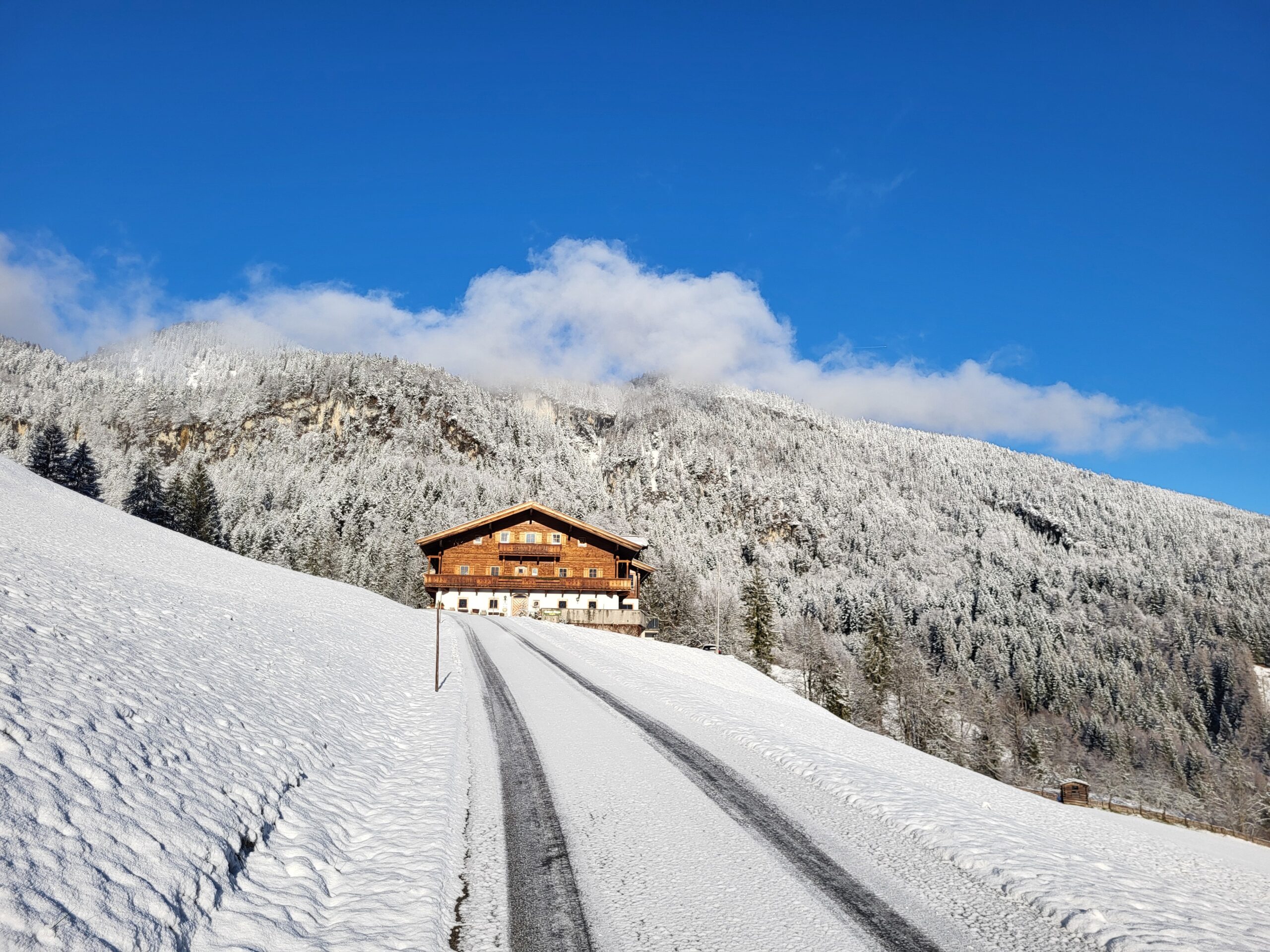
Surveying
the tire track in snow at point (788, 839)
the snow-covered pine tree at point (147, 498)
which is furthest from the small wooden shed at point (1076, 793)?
the snow-covered pine tree at point (147, 498)

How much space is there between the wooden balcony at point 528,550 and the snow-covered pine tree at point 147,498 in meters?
35.7

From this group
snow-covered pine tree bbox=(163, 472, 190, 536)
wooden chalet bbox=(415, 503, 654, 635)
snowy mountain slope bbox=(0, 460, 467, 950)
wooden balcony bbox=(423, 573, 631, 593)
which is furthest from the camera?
snow-covered pine tree bbox=(163, 472, 190, 536)

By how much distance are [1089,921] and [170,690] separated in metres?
11.5

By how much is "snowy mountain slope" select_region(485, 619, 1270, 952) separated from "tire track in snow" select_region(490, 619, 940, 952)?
442mm

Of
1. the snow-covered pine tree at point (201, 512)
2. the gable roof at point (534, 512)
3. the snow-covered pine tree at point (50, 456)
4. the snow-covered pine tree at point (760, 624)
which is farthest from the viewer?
the snow-covered pine tree at point (201, 512)

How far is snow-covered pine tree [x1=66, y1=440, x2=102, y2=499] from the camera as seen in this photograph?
62000mm

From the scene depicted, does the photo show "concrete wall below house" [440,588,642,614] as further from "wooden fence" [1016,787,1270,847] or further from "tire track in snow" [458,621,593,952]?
"tire track in snow" [458,621,593,952]

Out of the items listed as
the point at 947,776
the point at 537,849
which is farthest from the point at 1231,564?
the point at 537,849

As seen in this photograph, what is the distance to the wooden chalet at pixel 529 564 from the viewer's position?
57.8m

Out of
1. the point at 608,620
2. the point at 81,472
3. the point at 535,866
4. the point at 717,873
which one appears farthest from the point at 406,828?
the point at 81,472

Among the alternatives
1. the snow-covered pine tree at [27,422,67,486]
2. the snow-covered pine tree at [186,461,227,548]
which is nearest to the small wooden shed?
the snow-covered pine tree at [186,461,227,548]

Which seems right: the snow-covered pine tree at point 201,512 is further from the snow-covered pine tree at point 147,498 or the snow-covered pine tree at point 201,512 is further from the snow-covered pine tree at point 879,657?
the snow-covered pine tree at point 879,657

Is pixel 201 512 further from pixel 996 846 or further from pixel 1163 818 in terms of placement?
pixel 1163 818

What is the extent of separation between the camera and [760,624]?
6328 centimetres
